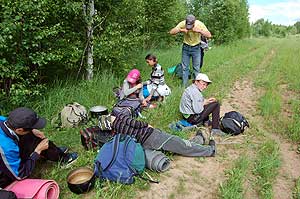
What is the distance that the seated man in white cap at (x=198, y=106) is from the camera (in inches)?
185

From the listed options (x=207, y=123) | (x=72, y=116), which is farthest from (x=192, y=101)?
(x=72, y=116)

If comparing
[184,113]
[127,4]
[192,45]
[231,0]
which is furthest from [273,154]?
[231,0]

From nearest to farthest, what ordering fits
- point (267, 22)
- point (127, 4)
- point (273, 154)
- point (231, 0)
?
point (273, 154) → point (127, 4) → point (231, 0) → point (267, 22)

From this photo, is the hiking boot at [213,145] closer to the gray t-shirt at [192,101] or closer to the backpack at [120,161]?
the gray t-shirt at [192,101]

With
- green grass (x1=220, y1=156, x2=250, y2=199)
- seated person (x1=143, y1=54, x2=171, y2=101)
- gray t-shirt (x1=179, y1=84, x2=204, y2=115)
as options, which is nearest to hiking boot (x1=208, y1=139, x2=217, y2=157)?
green grass (x1=220, y1=156, x2=250, y2=199)

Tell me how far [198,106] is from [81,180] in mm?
2380

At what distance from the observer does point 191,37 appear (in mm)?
6441

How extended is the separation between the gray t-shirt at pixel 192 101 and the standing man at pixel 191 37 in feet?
6.21

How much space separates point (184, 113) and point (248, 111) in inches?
73.8

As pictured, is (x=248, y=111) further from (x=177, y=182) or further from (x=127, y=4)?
(x=127, y=4)

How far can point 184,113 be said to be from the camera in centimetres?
494

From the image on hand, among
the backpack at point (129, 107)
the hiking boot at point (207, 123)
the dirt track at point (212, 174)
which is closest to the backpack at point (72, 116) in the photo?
the backpack at point (129, 107)

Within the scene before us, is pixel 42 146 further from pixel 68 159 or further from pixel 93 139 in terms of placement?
pixel 93 139

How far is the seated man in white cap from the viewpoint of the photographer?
4.70 metres
